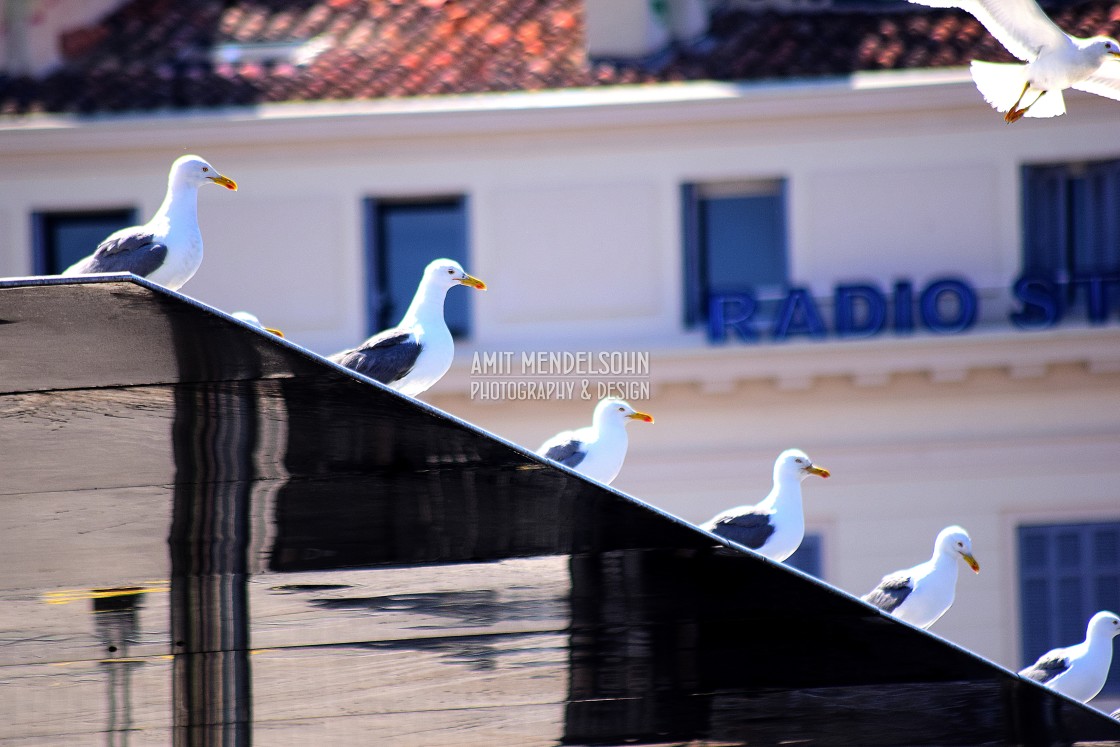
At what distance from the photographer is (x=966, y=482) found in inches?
534

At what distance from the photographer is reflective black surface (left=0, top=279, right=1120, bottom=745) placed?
205 inches

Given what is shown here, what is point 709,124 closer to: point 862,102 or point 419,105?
point 862,102

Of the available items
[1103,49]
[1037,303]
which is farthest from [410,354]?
[1037,303]

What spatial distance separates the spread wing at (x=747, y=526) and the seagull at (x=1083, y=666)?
68.2 inches

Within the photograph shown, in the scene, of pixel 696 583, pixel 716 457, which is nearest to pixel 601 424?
pixel 696 583

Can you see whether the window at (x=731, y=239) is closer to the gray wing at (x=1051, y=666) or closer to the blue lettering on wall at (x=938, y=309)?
the blue lettering on wall at (x=938, y=309)

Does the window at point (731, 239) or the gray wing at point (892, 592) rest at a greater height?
the window at point (731, 239)

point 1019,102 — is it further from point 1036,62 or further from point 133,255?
point 133,255

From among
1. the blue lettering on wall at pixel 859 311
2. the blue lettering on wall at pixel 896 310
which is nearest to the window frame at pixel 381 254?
the blue lettering on wall at pixel 896 310

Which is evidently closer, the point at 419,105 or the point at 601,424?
the point at 601,424

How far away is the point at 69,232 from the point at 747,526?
917 cm

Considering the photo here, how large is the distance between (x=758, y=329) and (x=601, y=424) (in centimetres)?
651

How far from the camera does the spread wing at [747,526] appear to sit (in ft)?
25.3

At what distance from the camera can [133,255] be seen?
5.93 metres
